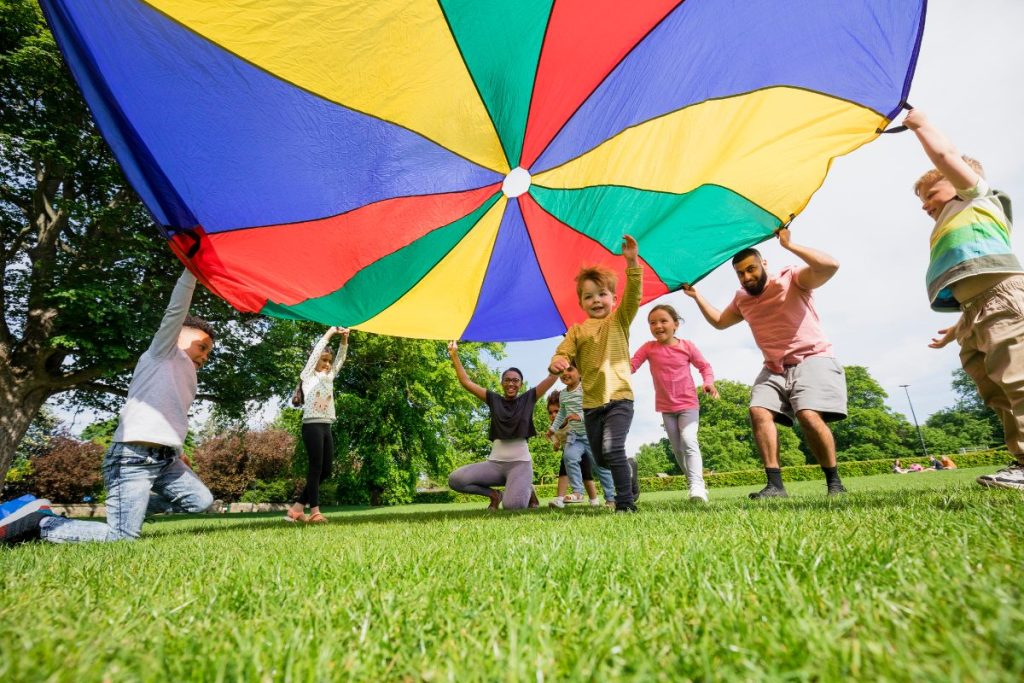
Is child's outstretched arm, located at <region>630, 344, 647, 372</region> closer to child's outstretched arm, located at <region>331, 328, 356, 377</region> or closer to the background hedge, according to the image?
child's outstretched arm, located at <region>331, 328, 356, 377</region>

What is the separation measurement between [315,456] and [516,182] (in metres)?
3.44

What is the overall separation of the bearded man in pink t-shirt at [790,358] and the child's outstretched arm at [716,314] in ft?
0.19

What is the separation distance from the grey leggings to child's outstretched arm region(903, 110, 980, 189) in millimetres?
4015

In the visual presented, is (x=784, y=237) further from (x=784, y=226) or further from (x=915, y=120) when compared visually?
(x=915, y=120)

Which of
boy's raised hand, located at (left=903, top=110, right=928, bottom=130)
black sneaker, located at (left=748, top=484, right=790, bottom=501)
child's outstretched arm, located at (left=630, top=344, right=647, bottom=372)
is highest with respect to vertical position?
boy's raised hand, located at (left=903, top=110, right=928, bottom=130)

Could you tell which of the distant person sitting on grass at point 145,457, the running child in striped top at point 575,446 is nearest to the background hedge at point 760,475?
the running child in striped top at point 575,446

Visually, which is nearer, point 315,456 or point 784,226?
point 784,226

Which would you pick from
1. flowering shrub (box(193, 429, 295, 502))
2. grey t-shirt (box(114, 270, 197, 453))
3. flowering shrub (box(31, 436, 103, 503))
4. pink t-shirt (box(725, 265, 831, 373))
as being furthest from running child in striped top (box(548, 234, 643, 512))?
flowering shrub (box(31, 436, 103, 503))

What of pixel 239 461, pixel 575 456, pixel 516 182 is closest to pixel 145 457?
pixel 516 182

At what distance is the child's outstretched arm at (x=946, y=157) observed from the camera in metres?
2.82

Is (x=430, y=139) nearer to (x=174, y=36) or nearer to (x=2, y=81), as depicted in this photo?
(x=174, y=36)

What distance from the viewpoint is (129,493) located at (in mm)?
3586

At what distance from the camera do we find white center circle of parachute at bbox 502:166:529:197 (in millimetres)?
4574

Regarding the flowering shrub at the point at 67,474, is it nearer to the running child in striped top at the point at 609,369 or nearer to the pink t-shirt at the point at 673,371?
the pink t-shirt at the point at 673,371
